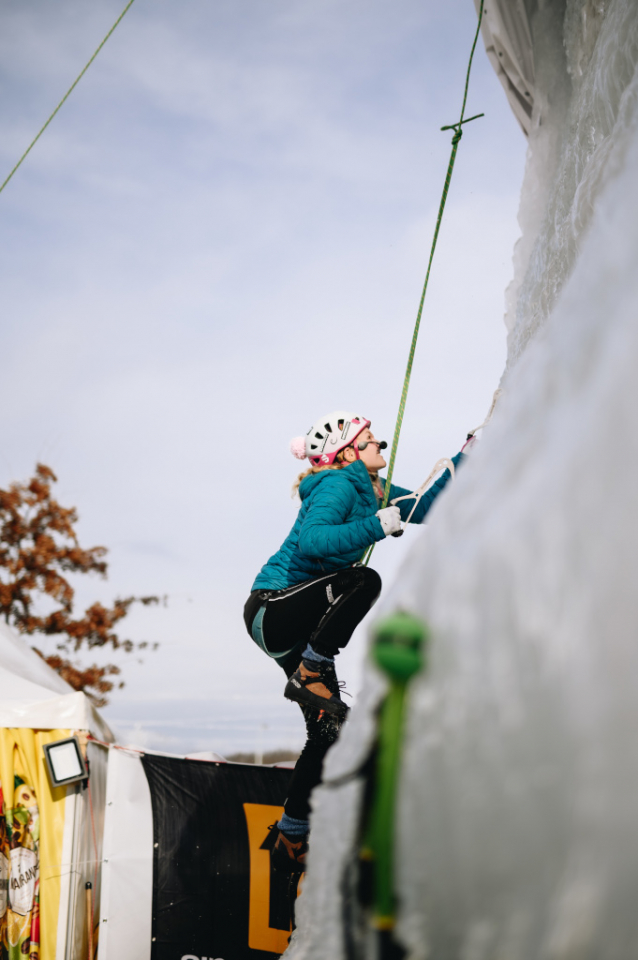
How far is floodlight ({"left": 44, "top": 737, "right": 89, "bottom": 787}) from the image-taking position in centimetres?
405

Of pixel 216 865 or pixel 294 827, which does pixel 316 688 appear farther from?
pixel 216 865

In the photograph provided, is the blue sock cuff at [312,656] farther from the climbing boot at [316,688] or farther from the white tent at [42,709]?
the white tent at [42,709]

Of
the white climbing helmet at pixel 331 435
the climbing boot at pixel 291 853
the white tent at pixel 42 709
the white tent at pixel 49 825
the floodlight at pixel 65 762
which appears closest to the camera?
the climbing boot at pixel 291 853

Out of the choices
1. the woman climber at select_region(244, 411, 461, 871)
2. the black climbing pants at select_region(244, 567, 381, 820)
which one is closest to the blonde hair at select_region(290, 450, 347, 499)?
the woman climber at select_region(244, 411, 461, 871)

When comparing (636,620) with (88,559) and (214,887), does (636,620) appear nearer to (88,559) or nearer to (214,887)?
(214,887)

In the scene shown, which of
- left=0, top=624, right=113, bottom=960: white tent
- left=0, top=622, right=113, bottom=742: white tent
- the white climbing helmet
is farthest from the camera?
left=0, top=622, right=113, bottom=742: white tent

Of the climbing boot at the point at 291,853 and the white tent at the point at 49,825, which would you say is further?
the white tent at the point at 49,825

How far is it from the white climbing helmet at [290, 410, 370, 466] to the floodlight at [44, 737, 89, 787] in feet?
9.32

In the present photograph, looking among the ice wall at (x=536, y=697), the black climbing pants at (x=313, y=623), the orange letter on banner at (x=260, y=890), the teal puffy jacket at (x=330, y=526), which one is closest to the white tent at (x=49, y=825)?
the orange letter on banner at (x=260, y=890)

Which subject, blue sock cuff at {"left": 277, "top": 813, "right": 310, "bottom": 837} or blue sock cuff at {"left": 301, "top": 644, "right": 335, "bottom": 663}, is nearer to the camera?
blue sock cuff at {"left": 301, "top": 644, "right": 335, "bottom": 663}

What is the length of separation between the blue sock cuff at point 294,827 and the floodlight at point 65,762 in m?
2.33

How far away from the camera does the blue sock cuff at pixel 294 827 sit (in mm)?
2254

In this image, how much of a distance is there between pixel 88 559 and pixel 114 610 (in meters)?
0.99

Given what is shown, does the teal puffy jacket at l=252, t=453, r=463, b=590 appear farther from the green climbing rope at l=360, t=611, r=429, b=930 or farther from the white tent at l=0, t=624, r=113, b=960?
the white tent at l=0, t=624, r=113, b=960
